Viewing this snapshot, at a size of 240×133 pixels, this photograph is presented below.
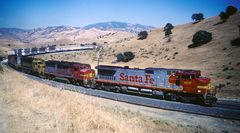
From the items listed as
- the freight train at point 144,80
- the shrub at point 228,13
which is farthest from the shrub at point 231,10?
the freight train at point 144,80

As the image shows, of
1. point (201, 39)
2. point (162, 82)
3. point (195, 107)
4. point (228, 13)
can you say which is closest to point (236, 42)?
point (201, 39)

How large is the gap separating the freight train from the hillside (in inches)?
325

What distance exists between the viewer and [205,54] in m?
56.0

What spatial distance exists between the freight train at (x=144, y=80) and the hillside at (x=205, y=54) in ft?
27.1

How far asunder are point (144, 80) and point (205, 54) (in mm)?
31217

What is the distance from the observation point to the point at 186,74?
1022 inches

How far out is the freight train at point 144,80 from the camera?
25.4 m

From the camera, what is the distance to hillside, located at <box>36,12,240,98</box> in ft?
125

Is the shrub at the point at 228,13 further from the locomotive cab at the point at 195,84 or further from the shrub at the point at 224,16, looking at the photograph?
the locomotive cab at the point at 195,84

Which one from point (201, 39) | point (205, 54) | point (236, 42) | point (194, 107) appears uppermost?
point (201, 39)

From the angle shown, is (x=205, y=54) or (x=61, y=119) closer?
(x=61, y=119)

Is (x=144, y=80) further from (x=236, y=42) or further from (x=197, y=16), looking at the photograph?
(x=197, y=16)

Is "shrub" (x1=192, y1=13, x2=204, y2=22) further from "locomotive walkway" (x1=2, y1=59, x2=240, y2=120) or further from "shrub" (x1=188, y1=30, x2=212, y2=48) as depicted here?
"locomotive walkway" (x1=2, y1=59, x2=240, y2=120)

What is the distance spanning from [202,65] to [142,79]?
23.6 m
